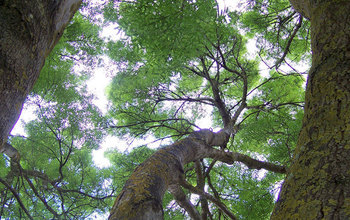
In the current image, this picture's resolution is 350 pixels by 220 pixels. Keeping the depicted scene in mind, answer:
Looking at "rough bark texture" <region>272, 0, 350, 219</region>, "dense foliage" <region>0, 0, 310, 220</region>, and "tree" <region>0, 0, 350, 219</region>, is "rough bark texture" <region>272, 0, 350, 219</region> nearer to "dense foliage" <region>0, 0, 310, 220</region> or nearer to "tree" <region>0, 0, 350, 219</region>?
"tree" <region>0, 0, 350, 219</region>

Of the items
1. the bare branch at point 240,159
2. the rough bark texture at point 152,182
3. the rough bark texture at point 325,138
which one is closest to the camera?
the rough bark texture at point 325,138

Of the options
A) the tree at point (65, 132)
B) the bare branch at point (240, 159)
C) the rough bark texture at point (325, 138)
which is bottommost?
the rough bark texture at point (325, 138)

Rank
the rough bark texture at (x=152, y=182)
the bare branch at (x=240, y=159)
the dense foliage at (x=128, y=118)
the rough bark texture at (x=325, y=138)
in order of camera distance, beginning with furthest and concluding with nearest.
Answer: the dense foliage at (x=128, y=118), the bare branch at (x=240, y=159), the rough bark texture at (x=152, y=182), the rough bark texture at (x=325, y=138)

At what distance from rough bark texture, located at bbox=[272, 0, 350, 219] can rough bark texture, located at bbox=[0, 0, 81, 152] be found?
1109mm

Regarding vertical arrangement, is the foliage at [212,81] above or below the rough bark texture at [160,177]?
above

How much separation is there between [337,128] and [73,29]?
5.34 meters

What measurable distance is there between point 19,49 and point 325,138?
1345mm

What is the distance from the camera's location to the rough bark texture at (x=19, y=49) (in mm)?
959

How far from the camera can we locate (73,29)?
530 centimetres

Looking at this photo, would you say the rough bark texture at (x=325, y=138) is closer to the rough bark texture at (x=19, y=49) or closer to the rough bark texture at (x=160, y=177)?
the rough bark texture at (x=160, y=177)

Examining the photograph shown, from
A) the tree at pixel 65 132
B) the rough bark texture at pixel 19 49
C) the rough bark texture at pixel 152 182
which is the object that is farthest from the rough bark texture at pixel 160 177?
the tree at pixel 65 132

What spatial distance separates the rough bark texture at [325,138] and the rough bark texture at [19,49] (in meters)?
1.11

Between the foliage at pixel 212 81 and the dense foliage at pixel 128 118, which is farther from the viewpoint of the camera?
the dense foliage at pixel 128 118

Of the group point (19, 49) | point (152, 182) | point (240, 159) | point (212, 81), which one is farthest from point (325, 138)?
point (212, 81)
